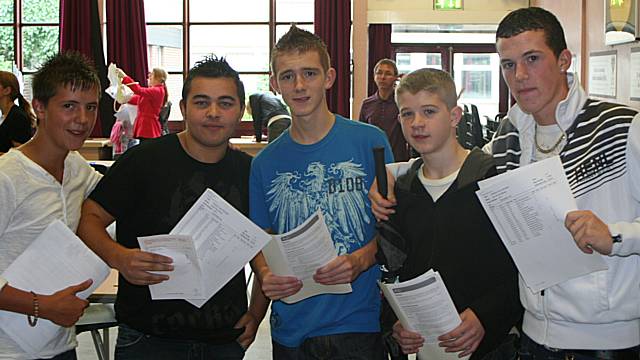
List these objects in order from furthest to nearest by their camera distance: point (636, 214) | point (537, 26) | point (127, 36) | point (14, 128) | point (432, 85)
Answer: point (127, 36), point (14, 128), point (432, 85), point (537, 26), point (636, 214)

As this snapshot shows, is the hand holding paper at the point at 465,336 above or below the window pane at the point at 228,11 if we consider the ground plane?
below

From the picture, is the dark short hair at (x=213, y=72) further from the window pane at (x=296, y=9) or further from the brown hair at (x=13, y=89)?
the window pane at (x=296, y=9)

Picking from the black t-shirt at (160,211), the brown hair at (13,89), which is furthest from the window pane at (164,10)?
the black t-shirt at (160,211)

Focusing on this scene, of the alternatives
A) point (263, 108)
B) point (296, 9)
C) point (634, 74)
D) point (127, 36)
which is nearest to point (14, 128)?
point (263, 108)

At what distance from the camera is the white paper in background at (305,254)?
7.13 ft

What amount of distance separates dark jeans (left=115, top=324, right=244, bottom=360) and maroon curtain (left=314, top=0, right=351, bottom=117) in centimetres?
938

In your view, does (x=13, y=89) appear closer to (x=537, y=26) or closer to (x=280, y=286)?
(x=280, y=286)

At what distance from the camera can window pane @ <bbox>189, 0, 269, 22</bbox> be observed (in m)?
12.4

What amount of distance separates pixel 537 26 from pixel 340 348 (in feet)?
3.63

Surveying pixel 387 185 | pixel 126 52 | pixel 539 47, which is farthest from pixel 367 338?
pixel 126 52

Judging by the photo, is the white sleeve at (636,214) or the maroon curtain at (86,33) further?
the maroon curtain at (86,33)

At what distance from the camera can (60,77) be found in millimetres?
2307

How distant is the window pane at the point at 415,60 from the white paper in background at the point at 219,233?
10.0 meters

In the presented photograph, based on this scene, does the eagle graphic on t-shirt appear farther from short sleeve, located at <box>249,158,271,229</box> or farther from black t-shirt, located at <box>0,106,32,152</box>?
black t-shirt, located at <box>0,106,32,152</box>
